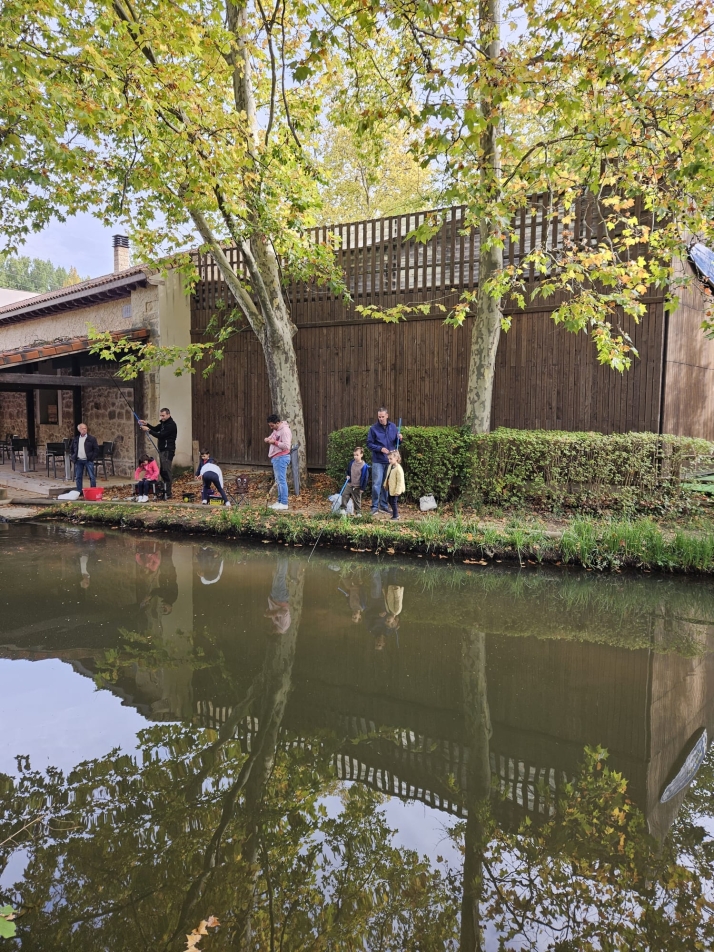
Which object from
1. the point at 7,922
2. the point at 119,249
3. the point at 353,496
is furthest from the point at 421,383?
the point at 119,249

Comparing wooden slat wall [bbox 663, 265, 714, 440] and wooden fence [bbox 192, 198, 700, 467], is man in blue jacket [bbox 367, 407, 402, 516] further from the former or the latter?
wooden slat wall [bbox 663, 265, 714, 440]

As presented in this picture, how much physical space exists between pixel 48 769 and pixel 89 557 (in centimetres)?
514

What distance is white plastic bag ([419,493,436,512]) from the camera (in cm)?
961

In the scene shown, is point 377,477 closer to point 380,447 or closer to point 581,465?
point 380,447

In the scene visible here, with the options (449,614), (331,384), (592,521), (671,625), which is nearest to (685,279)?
(592,521)

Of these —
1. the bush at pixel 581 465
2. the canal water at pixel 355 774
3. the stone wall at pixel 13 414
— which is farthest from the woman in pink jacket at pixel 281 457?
the stone wall at pixel 13 414

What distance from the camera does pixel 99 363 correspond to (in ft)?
52.0

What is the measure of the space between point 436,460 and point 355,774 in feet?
21.5

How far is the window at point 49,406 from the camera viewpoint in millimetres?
18062

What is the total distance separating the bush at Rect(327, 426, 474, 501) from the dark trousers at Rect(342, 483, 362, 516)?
2.48ft

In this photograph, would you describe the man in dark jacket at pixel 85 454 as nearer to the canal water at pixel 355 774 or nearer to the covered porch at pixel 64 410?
the covered porch at pixel 64 410

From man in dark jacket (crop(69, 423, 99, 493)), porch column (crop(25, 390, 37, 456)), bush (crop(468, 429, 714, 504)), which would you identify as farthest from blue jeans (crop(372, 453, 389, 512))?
porch column (crop(25, 390, 37, 456))

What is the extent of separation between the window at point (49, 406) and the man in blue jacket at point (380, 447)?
39.5 ft

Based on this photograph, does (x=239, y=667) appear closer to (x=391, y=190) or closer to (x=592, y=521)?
(x=592, y=521)
